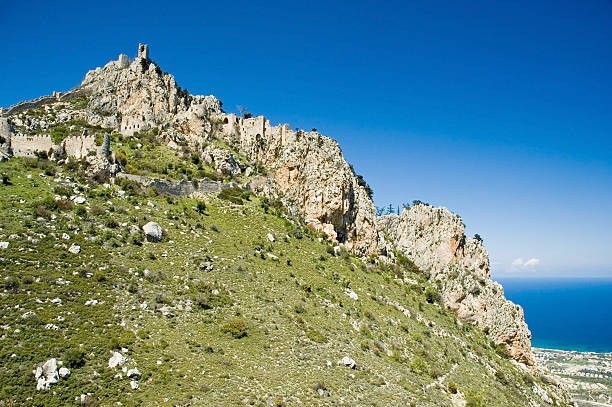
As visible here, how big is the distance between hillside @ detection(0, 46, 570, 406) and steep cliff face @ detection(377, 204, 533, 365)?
0.27 metres

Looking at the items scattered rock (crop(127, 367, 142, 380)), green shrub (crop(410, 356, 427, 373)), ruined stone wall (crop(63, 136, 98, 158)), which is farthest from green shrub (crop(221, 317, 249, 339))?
ruined stone wall (crop(63, 136, 98, 158))

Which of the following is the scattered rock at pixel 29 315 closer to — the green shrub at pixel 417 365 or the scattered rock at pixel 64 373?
the scattered rock at pixel 64 373

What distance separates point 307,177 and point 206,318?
31.7 metres

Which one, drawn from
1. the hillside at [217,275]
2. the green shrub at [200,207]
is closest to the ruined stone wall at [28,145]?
the hillside at [217,275]

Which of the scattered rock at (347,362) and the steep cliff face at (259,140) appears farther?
the steep cliff face at (259,140)

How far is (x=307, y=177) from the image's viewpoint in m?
55.3

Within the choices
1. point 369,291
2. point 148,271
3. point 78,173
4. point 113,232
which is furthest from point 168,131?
point 369,291

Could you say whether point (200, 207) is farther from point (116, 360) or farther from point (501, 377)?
point (501, 377)

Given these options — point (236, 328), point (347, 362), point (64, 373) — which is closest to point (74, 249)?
point (64, 373)

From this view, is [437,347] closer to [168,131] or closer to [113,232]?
[113,232]

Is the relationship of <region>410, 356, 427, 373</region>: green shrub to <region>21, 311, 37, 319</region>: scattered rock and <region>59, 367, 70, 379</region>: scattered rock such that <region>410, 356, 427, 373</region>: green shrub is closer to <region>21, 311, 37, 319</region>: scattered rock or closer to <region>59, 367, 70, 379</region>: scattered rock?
<region>59, 367, 70, 379</region>: scattered rock

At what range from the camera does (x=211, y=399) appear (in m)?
19.8

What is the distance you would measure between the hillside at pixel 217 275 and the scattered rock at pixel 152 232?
0.57 ft

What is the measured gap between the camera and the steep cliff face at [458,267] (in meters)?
55.8
